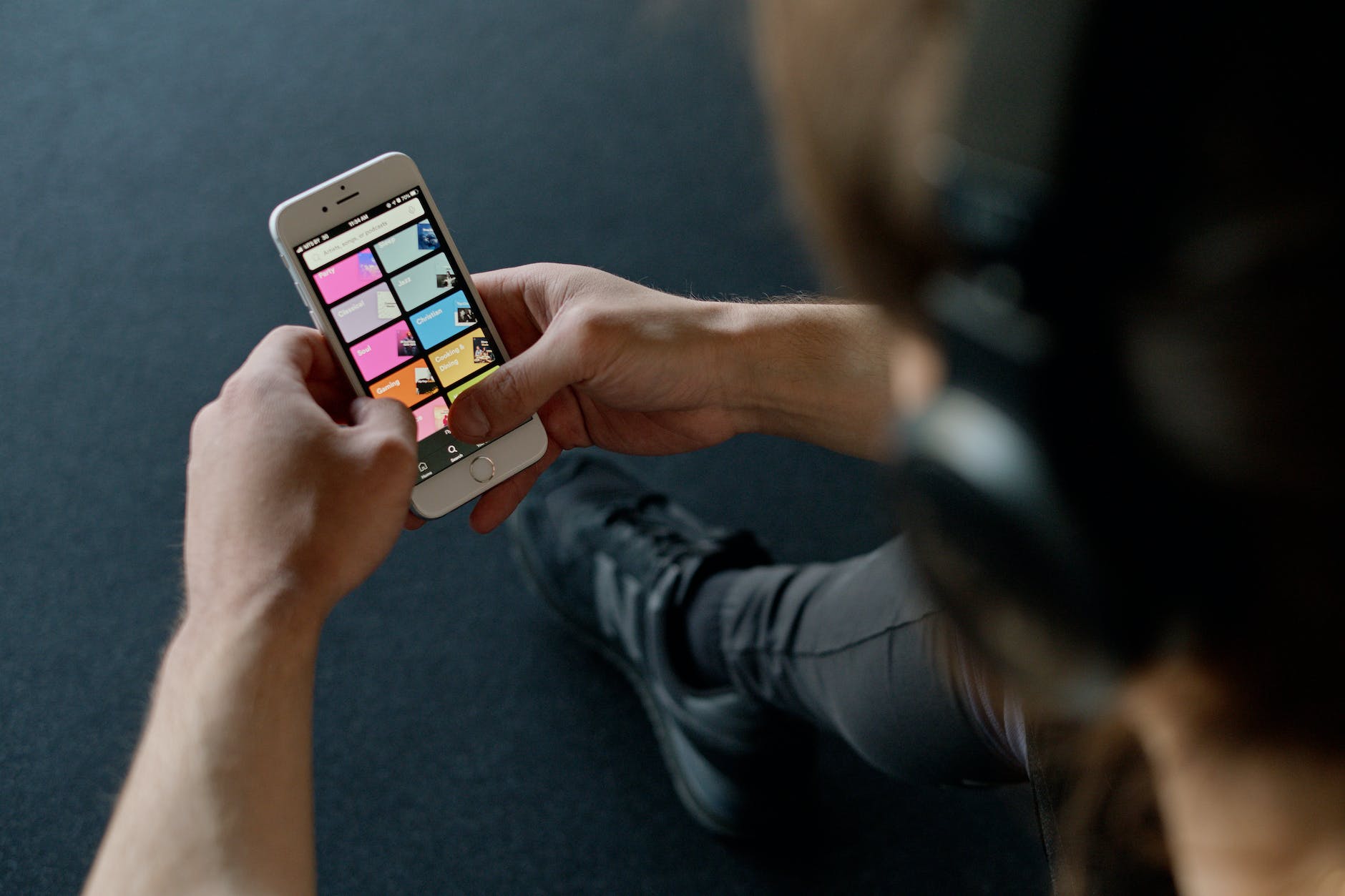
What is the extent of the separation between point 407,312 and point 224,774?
19.2 inches

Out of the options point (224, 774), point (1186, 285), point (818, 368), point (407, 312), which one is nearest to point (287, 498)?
point (224, 774)

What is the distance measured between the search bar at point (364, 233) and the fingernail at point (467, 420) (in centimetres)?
18

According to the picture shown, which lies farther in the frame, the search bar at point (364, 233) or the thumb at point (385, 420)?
the search bar at point (364, 233)

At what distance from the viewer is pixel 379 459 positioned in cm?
75

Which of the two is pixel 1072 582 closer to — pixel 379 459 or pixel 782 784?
pixel 379 459

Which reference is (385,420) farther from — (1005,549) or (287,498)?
(1005,549)

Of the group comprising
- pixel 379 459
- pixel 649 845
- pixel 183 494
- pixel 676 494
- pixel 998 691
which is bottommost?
pixel 649 845

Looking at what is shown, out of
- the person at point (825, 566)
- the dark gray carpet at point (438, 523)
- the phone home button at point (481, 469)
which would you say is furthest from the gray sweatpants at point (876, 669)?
the phone home button at point (481, 469)

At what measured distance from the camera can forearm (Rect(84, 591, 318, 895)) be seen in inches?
22.7

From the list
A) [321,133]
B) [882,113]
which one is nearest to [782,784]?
[882,113]

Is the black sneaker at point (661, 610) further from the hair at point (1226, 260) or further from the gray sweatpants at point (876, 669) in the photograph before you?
the hair at point (1226, 260)

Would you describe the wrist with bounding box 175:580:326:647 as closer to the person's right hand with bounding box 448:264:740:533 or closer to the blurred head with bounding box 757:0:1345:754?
the person's right hand with bounding box 448:264:740:533

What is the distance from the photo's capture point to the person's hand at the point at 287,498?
692 mm

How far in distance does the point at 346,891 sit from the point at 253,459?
73 cm
